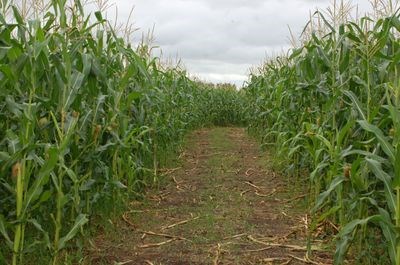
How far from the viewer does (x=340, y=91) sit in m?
4.16

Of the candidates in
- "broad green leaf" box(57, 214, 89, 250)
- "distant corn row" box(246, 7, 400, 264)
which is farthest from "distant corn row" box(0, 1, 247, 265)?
"distant corn row" box(246, 7, 400, 264)

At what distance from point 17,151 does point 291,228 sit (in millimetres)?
2956

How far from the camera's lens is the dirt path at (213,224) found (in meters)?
4.09

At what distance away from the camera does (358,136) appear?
4320mm

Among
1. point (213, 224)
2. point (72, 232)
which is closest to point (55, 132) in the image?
point (72, 232)

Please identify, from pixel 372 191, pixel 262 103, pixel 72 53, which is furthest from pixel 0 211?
pixel 262 103

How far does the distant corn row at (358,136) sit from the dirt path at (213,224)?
0.43 meters

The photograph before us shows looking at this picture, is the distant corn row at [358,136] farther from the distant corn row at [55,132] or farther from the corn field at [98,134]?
the distant corn row at [55,132]

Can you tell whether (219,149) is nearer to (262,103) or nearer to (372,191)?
(262,103)

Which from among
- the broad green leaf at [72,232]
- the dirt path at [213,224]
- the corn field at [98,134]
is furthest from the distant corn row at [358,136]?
the broad green leaf at [72,232]

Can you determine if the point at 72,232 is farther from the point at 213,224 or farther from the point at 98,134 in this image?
the point at 213,224

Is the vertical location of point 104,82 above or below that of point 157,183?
above

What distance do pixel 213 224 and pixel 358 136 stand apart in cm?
174

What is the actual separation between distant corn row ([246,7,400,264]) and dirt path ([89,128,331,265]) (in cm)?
43
